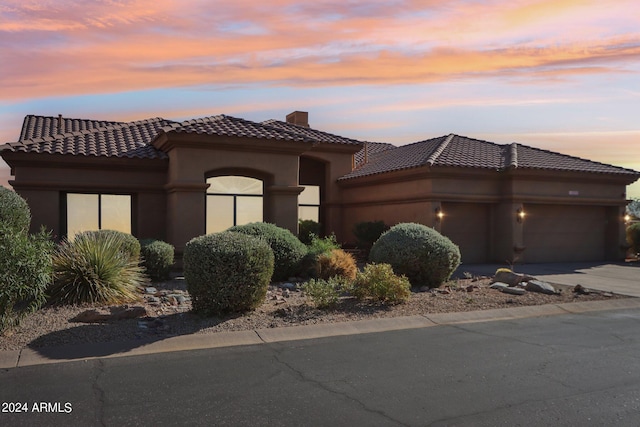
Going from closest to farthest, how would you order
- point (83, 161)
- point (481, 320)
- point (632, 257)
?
point (481, 320), point (83, 161), point (632, 257)

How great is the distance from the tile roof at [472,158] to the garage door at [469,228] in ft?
5.64

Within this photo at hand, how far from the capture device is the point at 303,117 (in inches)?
1128

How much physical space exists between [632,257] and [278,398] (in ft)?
79.9

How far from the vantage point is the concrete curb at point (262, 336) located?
7268mm

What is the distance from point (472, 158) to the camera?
69.6ft

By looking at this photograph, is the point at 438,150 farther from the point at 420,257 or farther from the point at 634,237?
the point at 634,237

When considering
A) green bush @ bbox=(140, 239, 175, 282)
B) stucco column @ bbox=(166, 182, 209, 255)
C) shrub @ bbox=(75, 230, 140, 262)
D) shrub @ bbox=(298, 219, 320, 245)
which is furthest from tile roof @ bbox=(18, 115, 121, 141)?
shrub @ bbox=(298, 219, 320, 245)

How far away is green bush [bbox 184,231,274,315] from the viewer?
9.20 meters

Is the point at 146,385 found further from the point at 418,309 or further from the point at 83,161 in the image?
the point at 83,161

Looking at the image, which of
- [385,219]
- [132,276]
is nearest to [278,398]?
[132,276]

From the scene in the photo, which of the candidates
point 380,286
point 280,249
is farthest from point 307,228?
point 380,286

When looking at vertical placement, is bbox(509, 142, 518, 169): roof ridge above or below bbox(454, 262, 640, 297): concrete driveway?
above

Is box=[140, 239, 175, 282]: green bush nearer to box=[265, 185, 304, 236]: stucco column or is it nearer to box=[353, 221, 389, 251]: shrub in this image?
box=[265, 185, 304, 236]: stucco column

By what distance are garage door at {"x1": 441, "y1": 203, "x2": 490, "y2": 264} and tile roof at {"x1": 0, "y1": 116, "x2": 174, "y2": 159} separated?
34.8 ft
